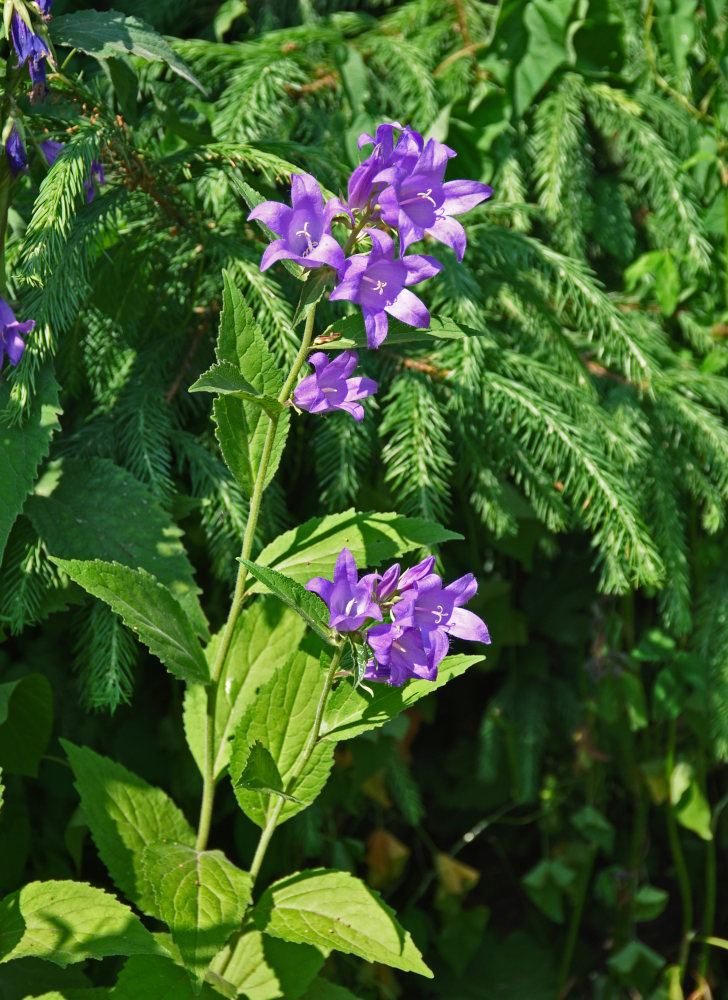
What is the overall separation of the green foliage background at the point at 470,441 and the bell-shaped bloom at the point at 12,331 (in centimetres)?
1

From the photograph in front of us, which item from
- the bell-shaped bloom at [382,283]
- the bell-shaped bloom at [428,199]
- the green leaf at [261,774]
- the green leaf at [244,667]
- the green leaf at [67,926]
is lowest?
the green leaf at [67,926]

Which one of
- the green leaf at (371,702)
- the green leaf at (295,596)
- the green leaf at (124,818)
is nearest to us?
the green leaf at (295,596)

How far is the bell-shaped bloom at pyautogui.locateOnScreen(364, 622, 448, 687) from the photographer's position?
63 centimetres

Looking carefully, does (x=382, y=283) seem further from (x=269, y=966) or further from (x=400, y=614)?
(x=269, y=966)

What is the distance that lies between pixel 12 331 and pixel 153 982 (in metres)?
0.56

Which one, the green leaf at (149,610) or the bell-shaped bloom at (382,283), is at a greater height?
the bell-shaped bloom at (382,283)

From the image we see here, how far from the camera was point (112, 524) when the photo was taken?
33.6 inches

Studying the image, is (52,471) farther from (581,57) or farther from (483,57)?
(581,57)

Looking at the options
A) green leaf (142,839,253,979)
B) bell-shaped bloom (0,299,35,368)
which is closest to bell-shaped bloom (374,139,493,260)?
bell-shaped bloom (0,299,35,368)

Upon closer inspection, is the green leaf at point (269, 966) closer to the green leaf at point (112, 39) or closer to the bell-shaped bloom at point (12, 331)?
the bell-shaped bloom at point (12, 331)

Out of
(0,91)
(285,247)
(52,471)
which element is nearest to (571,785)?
(52,471)

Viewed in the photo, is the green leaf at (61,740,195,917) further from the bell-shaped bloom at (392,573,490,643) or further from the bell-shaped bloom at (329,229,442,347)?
the bell-shaped bloom at (329,229,442,347)

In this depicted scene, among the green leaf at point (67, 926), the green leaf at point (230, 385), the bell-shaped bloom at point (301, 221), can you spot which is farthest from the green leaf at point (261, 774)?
the bell-shaped bloom at point (301, 221)

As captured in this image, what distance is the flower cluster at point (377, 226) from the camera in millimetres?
625
